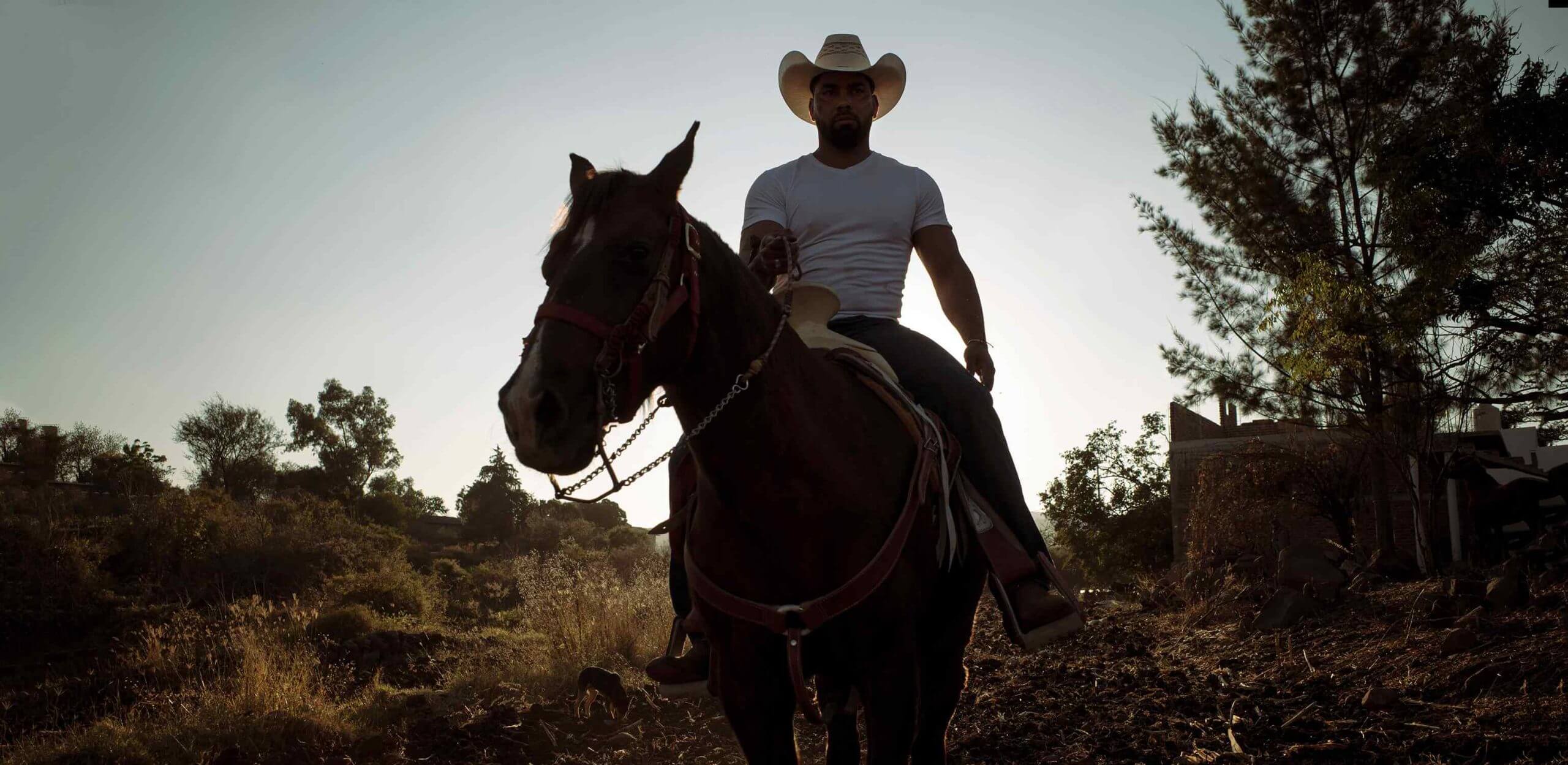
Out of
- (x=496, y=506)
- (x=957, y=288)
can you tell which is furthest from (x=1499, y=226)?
(x=496, y=506)

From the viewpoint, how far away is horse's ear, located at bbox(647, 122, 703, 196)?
2.40m

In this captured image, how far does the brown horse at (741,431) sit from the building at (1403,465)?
10705 millimetres

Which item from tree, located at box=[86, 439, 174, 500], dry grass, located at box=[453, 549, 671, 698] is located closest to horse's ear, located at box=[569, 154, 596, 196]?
dry grass, located at box=[453, 549, 671, 698]

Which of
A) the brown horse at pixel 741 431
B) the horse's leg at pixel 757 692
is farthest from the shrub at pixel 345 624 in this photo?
the brown horse at pixel 741 431

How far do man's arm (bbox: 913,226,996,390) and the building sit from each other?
31.6 feet

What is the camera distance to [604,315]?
81.3 inches

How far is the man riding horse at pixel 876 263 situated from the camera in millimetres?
3324

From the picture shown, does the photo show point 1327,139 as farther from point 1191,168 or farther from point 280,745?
point 280,745

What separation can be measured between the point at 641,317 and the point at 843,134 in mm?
2216

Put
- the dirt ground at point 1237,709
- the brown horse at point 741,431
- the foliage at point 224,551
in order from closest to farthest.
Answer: the brown horse at point 741,431 < the dirt ground at point 1237,709 < the foliage at point 224,551

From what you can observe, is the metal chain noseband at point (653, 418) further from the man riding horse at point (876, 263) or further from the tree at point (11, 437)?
the tree at point (11, 437)

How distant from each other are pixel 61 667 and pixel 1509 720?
23.1 metres

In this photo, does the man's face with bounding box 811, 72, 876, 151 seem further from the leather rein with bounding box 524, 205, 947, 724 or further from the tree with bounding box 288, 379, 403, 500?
the tree with bounding box 288, 379, 403, 500

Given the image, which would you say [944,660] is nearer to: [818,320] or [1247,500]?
[818,320]
